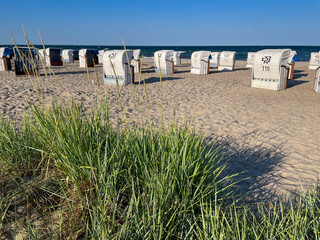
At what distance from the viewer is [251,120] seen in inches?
240

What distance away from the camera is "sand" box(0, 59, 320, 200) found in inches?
131

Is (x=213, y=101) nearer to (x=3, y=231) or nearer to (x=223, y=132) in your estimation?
(x=223, y=132)

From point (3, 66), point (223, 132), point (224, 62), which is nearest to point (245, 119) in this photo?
point (223, 132)

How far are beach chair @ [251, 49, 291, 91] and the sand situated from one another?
0.45 metres

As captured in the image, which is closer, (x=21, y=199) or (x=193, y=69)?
(x=21, y=199)

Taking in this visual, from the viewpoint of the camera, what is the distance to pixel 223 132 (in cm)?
522

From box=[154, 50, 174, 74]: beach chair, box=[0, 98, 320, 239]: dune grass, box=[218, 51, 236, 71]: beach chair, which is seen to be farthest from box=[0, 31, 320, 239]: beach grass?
box=[218, 51, 236, 71]: beach chair

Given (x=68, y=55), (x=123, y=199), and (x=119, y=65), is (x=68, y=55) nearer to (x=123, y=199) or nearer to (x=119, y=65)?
(x=119, y=65)

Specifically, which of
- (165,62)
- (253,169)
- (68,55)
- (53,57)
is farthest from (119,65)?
(68,55)

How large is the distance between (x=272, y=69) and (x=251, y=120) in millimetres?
4909

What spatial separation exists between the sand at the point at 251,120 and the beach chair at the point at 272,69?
0.45 metres

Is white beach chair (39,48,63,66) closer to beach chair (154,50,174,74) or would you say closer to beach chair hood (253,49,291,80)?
beach chair (154,50,174,74)

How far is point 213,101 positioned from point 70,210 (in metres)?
6.96

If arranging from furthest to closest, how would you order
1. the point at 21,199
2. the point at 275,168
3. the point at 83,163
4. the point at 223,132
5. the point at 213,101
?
1. the point at 213,101
2. the point at 223,132
3. the point at 275,168
4. the point at 21,199
5. the point at 83,163
